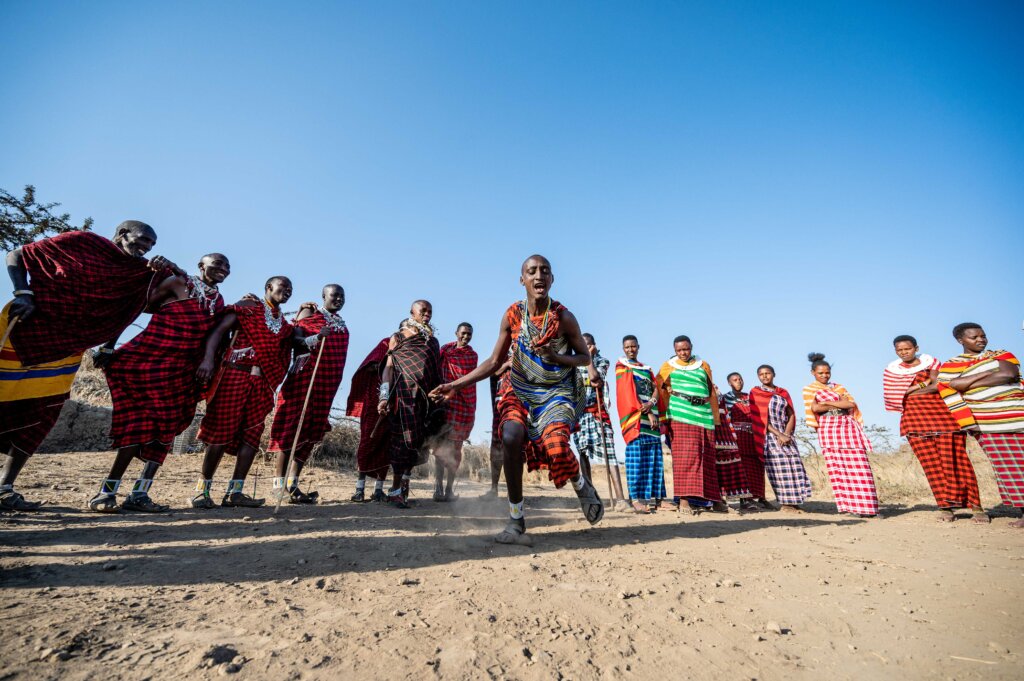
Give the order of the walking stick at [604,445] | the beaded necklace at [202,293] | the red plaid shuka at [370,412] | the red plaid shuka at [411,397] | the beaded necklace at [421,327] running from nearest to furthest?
1. the beaded necklace at [202,293]
2. the red plaid shuka at [411,397]
3. the red plaid shuka at [370,412]
4. the beaded necklace at [421,327]
5. the walking stick at [604,445]

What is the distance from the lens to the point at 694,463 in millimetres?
6422

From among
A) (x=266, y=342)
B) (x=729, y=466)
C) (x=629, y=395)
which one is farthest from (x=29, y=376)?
(x=729, y=466)

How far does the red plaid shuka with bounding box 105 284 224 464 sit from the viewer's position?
4117mm

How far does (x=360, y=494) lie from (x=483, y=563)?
10.7ft

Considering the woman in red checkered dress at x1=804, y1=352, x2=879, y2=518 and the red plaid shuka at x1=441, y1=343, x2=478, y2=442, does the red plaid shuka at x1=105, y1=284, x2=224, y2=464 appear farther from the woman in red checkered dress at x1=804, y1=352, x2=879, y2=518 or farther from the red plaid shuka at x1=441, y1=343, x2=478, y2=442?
the woman in red checkered dress at x1=804, y1=352, x2=879, y2=518

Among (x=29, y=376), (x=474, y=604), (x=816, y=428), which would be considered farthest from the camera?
(x=816, y=428)

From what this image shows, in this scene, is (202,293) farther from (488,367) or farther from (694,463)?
(694,463)

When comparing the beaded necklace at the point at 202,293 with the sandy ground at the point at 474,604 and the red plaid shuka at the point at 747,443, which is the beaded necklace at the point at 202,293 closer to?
the sandy ground at the point at 474,604

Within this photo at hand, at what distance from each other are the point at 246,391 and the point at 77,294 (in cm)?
155

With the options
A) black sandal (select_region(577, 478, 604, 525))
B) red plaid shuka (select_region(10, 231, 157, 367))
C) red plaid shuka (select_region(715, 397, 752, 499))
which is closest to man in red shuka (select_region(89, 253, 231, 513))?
red plaid shuka (select_region(10, 231, 157, 367))

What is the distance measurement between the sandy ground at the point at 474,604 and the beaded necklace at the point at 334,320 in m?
2.37

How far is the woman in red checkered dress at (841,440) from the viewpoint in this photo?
665 centimetres

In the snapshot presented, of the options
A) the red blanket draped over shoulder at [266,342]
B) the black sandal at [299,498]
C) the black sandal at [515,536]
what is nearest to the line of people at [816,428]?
the black sandal at [515,536]

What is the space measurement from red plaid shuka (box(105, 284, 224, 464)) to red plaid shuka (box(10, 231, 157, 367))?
0.31 metres
